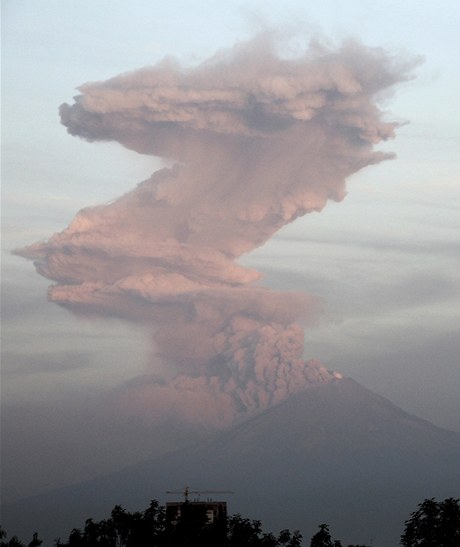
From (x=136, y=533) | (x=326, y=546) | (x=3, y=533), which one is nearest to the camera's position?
(x=3, y=533)

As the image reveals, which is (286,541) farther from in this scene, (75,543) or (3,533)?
(3,533)

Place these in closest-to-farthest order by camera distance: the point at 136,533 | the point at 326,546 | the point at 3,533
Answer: the point at 3,533, the point at 326,546, the point at 136,533

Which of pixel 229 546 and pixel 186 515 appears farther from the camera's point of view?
pixel 186 515

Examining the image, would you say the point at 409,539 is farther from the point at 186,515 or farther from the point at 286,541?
the point at 186,515

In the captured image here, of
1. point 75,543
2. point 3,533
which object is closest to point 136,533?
point 75,543
